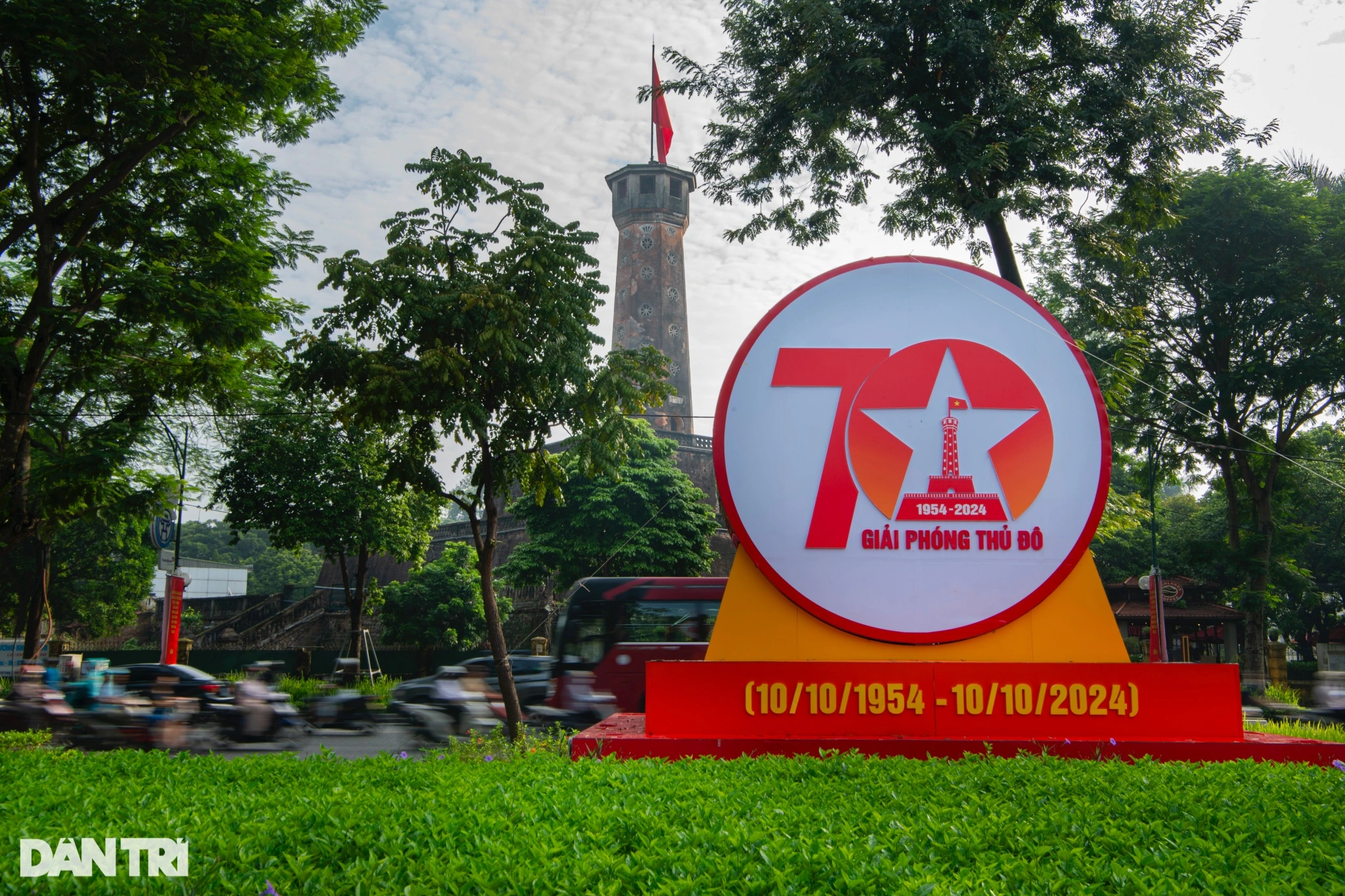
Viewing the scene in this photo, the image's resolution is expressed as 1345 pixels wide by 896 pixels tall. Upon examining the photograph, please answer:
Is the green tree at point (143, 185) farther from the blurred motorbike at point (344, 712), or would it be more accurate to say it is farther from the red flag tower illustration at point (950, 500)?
the red flag tower illustration at point (950, 500)

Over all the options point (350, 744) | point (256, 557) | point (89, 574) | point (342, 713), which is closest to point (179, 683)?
point (342, 713)

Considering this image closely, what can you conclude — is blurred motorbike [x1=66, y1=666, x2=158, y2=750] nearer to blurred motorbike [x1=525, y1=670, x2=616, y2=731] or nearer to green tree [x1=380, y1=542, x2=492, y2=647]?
blurred motorbike [x1=525, y1=670, x2=616, y2=731]

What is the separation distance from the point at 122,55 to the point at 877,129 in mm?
11356

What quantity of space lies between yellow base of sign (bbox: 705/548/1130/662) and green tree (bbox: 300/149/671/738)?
11.9ft

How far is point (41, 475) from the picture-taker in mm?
11555

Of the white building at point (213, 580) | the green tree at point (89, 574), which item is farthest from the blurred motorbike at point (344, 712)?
the white building at point (213, 580)

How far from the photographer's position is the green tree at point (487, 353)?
9.99 metres

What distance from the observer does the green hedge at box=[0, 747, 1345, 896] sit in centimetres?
323

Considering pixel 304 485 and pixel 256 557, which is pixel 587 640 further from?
pixel 256 557

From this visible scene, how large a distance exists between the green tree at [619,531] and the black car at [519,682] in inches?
347

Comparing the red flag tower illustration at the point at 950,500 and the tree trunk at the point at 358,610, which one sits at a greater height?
the red flag tower illustration at the point at 950,500

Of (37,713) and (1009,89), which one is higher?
(1009,89)

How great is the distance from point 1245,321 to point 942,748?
22563 mm

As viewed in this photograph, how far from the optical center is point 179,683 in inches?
635
